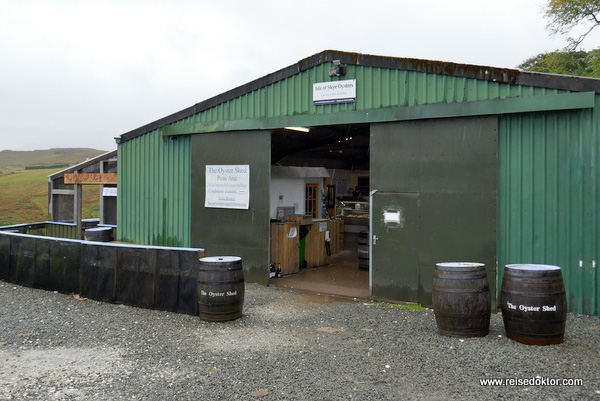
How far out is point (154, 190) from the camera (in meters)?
11.8

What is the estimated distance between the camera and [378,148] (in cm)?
864

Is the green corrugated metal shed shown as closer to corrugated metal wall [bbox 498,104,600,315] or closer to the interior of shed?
corrugated metal wall [bbox 498,104,600,315]

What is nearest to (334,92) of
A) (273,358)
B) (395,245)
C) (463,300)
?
(395,245)

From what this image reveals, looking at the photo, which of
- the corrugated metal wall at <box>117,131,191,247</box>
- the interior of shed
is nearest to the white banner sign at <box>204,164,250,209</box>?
the corrugated metal wall at <box>117,131,191,247</box>

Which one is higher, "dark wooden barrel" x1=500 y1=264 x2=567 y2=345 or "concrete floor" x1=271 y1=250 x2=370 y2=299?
"dark wooden barrel" x1=500 y1=264 x2=567 y2=345

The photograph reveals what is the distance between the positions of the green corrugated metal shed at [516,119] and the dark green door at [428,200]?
185 mm

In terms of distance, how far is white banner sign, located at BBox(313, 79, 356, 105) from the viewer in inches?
350

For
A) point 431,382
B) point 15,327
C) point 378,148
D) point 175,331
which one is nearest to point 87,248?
point 15,327

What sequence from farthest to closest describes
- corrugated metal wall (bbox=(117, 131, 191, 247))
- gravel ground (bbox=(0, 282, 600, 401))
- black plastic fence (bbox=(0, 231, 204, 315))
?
corrugated metal wall (bbox=(117, 131, 191, 247)) < black plastic fence (bbox=(0, 231, 204, 315)) < gravel ground (bbox=(0, 282, 600, 401))

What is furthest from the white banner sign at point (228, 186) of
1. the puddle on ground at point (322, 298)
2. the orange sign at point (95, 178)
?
the orange sign at point (95, 178)

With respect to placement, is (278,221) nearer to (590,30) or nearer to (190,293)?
(190,293)

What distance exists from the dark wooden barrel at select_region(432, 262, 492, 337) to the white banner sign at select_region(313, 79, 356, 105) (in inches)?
162

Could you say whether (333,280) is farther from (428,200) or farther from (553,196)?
(553,196)

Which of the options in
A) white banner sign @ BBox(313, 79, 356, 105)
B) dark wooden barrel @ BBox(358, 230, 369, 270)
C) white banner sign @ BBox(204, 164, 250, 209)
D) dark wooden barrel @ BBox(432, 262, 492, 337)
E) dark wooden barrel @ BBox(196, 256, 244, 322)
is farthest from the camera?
dark wooden barrel @ BBox(358, 230, 369, 270)
